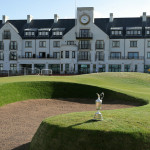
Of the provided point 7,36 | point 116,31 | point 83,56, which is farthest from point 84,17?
point 7,36

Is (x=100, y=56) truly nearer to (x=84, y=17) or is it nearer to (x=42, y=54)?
(x=84, y=17)

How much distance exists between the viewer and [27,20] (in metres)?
75.9

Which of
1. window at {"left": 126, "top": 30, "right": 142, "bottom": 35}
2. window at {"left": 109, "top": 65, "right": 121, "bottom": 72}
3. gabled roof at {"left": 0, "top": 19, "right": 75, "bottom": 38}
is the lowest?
window at {"left": 109, "top": 65, "right": 121, "bottom": 72}

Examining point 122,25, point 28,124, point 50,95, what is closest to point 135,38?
point 122,25

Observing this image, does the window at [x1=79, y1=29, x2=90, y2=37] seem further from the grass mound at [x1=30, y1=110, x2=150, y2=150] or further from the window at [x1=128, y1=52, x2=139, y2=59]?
the grass mound at [x1=30, y1=110, x2=150, y2=150]

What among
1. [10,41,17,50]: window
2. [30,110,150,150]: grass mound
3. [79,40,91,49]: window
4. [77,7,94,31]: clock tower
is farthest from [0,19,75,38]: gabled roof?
[30,110,150,150]: grass mound

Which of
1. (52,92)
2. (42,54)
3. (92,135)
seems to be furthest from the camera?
(42,54)

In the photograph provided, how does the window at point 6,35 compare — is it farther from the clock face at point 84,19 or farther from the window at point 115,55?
the window at point 115,55

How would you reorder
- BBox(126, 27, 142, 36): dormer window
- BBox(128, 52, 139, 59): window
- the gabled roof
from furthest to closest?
the gabled roof → BBox(126, 27, 142, 36): dormer window → BBox(128, 52, 139, 59): window

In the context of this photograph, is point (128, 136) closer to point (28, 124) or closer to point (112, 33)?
point (28, 124)

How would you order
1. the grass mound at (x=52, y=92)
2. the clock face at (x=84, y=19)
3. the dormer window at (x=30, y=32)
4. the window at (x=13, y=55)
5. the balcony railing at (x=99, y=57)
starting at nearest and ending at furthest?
the grass mound at (x=52, y=92) → the balcony railing at (x=99, y=57) → the clock face at (x=84, y=19) → the window at (x=13, y=55) → the dormer window at (x=30, y=32)

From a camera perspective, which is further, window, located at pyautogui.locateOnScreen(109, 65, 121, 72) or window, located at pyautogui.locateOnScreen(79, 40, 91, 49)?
window, located at pyautogui.locateOnScreen(79, 40, 91, 49)

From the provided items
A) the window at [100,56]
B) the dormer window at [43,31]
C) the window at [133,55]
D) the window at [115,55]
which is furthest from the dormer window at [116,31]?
the dormer window at [43,31]

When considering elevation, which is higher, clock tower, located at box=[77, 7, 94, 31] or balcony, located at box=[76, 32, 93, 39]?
clock tower, located at box=[77, 7, 94, 31]
